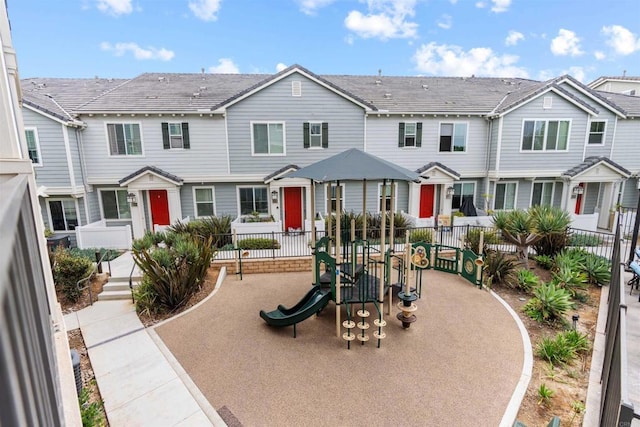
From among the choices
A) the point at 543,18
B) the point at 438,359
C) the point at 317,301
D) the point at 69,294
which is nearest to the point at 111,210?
the point at 69,294

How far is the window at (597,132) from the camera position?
1683cm

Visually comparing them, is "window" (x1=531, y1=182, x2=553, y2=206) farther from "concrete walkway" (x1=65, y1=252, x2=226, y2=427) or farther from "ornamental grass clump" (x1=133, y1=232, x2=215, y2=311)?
"concrete walkway" (x1=65, y1=252, x2=226, y2=427)

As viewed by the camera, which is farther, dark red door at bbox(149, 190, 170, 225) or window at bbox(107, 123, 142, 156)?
dark red door at bbox(149, 190, 170, 225)

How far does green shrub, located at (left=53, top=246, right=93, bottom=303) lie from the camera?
29.0 ft

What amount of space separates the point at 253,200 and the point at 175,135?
4736 mm

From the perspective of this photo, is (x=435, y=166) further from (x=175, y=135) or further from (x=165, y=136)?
(x=165, y=136)

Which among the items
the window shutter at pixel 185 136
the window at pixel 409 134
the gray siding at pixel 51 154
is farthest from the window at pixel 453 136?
the gray siding at pixel 51 154

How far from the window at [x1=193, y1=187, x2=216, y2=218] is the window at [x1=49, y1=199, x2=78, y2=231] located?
5.30 meters

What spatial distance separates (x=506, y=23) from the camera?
846 inches

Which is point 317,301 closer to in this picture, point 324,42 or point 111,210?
point 111,210

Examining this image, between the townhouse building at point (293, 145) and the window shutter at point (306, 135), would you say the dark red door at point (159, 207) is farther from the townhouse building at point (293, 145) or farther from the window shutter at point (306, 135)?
the window shutter at point (306, 135)

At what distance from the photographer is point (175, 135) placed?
49.2 feet

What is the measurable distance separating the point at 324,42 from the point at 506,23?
17.1m

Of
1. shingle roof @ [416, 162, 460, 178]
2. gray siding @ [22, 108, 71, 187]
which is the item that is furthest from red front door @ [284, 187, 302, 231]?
gray siding @ [22, 108, 71, 187]
